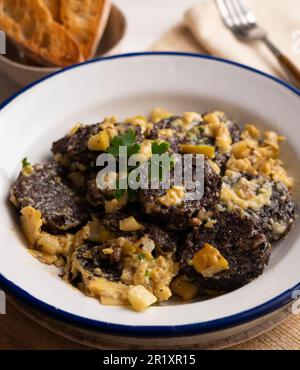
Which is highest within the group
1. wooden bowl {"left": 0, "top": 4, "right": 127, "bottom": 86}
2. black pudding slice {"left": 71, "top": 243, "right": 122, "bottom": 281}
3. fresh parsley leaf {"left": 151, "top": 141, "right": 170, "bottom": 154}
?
fresh parsley leaf {"left": 151, "top": 141, "right": 170, "bottom": 154}

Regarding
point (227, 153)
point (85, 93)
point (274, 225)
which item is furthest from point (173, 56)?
point (274, 225)

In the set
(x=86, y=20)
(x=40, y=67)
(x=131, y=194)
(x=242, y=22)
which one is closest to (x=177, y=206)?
(x=131, y=194)

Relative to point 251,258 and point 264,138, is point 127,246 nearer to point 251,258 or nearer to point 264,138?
point 251,258

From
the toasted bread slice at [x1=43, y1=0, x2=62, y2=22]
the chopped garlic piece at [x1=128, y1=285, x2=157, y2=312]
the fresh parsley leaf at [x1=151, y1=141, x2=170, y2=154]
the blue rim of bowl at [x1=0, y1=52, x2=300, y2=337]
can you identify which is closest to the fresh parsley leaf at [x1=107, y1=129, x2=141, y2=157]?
the fresh parsley leaf at [x1=151, y1=141, x2=170, y2=154]

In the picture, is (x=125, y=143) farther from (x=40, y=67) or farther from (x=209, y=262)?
(x=40, y=67)

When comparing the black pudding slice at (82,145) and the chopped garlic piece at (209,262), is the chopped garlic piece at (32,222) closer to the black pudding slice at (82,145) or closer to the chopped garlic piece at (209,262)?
the black pudding slice at (82,145)

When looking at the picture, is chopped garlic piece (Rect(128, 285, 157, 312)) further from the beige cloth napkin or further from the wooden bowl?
the beige cloth napkin
